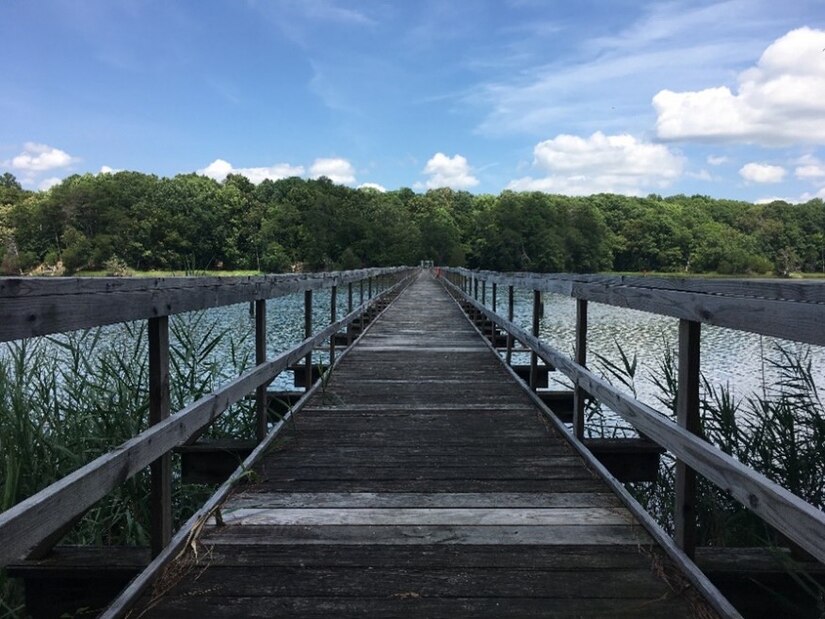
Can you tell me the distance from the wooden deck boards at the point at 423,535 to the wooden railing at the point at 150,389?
14.9 inches

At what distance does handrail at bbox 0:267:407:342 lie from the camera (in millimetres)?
1552

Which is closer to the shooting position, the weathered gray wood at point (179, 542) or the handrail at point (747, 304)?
the handrail at point (747, 304)

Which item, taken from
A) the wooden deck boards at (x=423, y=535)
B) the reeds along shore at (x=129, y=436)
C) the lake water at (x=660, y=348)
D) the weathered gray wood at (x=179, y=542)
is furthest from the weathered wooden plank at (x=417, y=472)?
the lake water at (x=660, y=348)

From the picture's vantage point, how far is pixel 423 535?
2.62 meters

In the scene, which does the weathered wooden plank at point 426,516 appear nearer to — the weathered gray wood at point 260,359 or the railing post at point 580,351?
the railing post at point 580,351

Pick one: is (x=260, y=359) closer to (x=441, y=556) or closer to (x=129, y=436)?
(x=129, y=436)

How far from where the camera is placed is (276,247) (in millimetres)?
69188

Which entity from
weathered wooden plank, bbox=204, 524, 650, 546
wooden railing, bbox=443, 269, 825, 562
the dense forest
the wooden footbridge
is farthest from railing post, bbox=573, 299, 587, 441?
the dense forest

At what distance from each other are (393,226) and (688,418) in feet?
279

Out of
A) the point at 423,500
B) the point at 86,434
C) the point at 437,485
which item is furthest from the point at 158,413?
the point at 86,434

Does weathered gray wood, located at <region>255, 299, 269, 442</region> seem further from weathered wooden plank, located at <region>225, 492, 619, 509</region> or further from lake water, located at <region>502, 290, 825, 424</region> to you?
lake water, located at <region>502, 290, 825, 424</region>

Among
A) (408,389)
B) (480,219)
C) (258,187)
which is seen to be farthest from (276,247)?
(408,389)

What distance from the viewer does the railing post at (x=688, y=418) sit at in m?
2.29

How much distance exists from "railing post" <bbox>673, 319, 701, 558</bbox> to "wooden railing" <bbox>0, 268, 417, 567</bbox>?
74.8 inches
